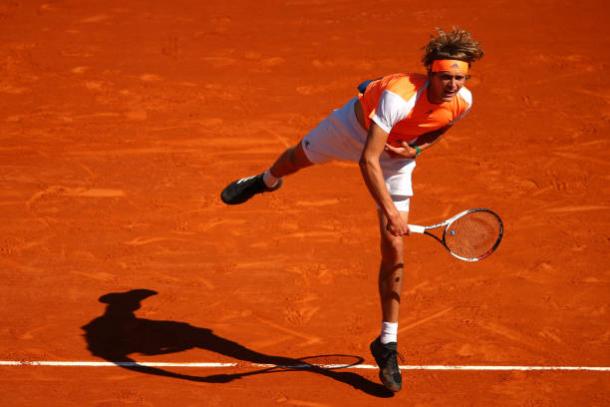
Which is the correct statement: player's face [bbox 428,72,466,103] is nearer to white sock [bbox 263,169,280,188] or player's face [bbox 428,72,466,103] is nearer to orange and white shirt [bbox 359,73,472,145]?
orange and white shirt [bbox 359,73,472,145]

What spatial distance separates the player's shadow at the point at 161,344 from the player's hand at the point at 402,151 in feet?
5.15

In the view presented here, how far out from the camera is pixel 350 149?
6.26 m

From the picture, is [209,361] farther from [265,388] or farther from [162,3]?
[162,3]

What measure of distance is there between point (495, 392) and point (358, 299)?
145 cm

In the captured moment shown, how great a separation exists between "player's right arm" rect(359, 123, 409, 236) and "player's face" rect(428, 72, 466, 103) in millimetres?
422

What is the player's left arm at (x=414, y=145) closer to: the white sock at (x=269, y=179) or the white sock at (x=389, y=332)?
the white sock at (x=389, y=332)

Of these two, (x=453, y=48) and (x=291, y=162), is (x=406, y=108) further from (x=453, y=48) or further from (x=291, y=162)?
(x=291, y=162)

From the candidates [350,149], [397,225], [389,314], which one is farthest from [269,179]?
[397,225]

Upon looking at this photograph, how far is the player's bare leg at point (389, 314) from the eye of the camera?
19.5ft

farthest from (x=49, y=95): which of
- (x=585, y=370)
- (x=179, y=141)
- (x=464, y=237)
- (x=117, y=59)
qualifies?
(x=585, y=370)

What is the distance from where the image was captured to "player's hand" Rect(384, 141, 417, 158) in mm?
5820

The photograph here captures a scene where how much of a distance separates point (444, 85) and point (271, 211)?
10.8 feet

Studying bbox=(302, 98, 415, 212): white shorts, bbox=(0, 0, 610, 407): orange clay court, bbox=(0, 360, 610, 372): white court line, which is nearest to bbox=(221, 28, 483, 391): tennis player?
bbox=(302, 98, 415, 212): white shorts

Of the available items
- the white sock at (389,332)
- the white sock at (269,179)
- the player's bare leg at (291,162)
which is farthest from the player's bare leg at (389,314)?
the white sock at (269,179)
